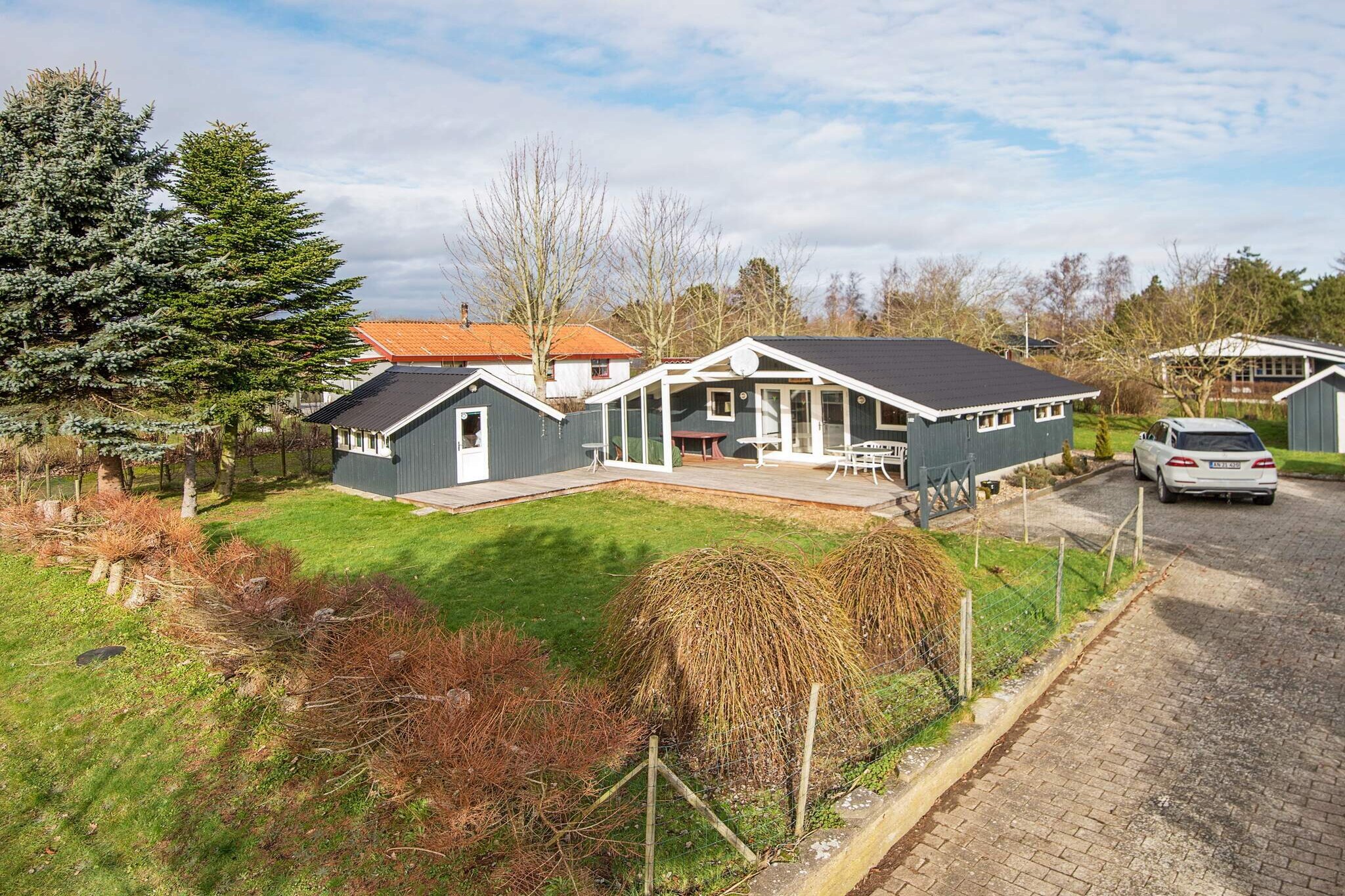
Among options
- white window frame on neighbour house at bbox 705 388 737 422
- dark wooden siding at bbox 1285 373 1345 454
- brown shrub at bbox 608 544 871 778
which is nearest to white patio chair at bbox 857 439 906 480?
white window frame on neighbour house at bbox 705 388 737 422

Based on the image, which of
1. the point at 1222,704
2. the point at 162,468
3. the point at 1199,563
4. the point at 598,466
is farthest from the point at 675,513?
the point at 162,468

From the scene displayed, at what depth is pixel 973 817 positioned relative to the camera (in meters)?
4.95

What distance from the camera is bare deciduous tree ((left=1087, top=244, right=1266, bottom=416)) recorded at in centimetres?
2456

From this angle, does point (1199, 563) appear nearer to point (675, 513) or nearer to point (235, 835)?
point (675, 513)

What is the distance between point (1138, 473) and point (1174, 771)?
531 inches

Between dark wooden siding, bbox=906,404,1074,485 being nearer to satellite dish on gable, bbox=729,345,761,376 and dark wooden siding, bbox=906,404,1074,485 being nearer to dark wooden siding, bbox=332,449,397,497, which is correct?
satellite dish on gable, bbox=729,345,761,376

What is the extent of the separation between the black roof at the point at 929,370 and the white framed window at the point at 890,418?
2.89ft

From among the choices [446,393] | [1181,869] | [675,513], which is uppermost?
[446,393]

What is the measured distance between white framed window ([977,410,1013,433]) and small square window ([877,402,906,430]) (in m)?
1.54

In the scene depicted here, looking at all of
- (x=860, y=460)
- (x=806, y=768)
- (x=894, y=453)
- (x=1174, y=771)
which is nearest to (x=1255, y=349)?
(x=894, y=453)

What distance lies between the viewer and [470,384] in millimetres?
16969

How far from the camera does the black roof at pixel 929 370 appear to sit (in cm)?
1547

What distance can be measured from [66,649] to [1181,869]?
9.85 meters

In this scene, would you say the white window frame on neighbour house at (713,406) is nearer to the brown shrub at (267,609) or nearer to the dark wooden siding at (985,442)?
the dark wooden siding at (985,442)
